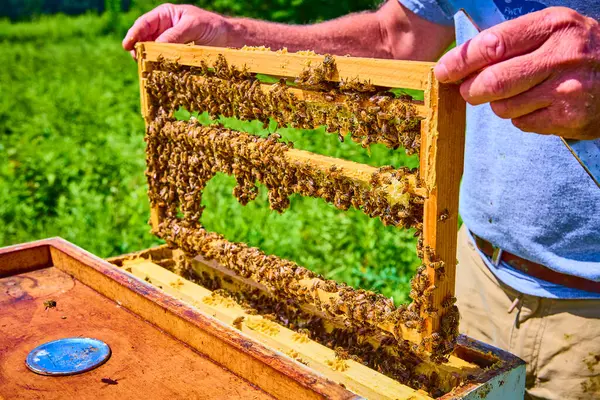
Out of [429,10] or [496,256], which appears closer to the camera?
[496,256]

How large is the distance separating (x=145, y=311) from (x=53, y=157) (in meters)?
6.03

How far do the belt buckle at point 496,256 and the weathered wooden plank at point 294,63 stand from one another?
115 cm

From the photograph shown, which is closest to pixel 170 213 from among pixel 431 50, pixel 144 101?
pixel 144 101

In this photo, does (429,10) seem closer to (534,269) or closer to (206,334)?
(534,269)

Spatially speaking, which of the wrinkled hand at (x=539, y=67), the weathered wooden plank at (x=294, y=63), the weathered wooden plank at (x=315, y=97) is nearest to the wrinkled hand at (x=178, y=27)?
the weathered wooden plank at (x=294, y=63)

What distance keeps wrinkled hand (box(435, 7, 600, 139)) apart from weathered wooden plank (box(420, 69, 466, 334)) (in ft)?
0.45

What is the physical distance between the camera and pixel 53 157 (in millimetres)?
7684

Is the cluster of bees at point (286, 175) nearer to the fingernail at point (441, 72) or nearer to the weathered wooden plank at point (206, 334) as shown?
the fingernail at point (441, 72)

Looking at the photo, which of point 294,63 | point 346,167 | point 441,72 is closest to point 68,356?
point 346,167

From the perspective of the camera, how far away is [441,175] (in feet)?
5.93

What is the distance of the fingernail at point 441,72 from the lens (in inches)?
62.9

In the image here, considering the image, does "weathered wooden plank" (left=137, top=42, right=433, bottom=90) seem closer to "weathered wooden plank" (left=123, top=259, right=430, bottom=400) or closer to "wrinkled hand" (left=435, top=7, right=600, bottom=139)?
"wrinkled hand" (left=435, top=7, right=600, bottom=139)

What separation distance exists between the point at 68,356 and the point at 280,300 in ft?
2.93

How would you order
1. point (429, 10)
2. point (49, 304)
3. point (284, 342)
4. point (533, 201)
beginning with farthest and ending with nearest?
point (429, 10) → point (533, 201) → point (49, 304) → point (284, 342)
